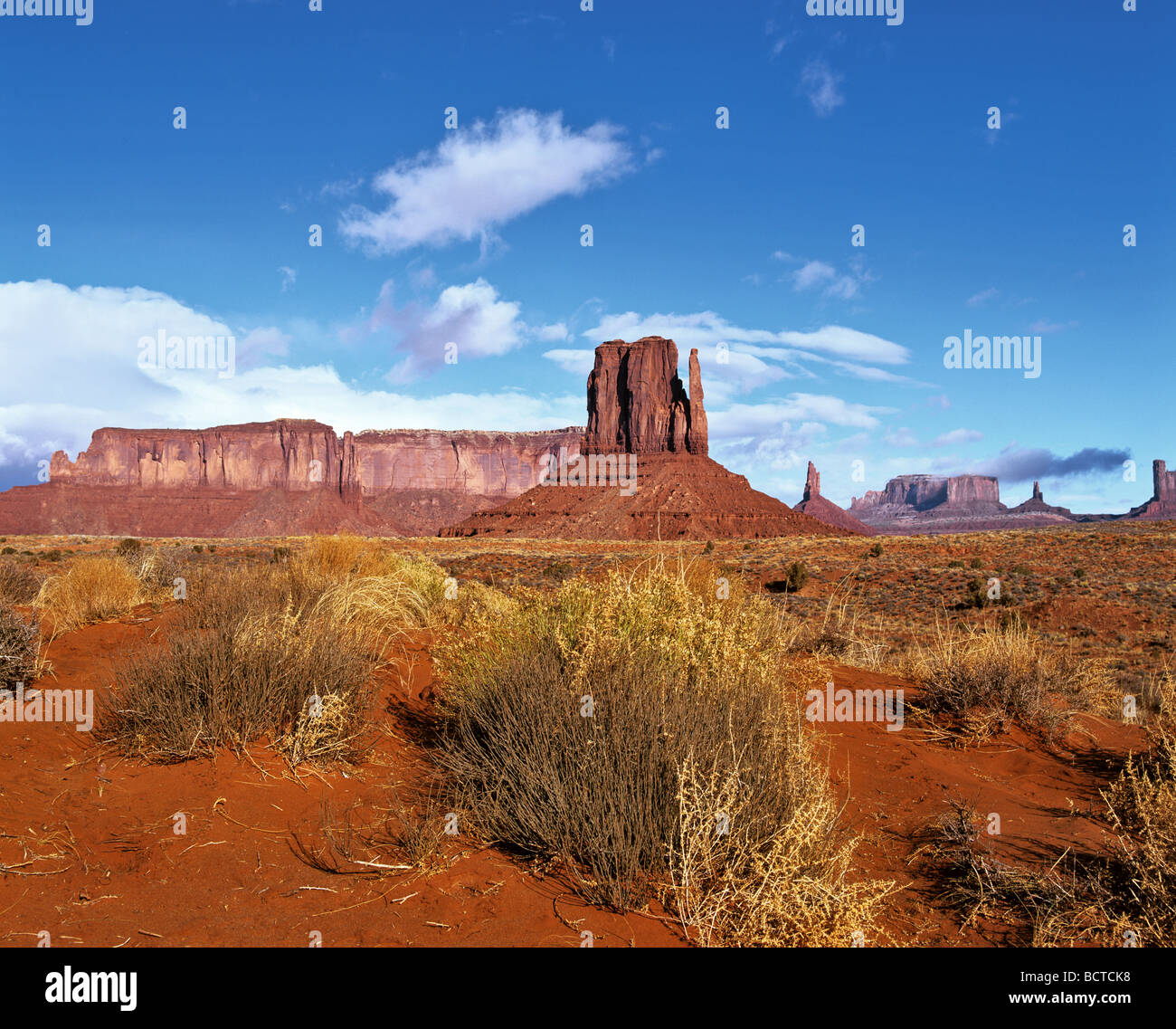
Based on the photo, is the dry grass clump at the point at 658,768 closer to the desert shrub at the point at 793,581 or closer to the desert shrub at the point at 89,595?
the desert shrub at the point at 89,595

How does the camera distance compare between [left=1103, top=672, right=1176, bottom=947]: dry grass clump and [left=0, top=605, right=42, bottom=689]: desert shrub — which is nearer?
[left=1103, top=672, right=1176, bottom=947]: dry grass clump

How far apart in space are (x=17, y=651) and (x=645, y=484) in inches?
3161

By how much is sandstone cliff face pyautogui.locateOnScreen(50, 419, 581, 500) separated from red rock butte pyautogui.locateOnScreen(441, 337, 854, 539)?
4210cm

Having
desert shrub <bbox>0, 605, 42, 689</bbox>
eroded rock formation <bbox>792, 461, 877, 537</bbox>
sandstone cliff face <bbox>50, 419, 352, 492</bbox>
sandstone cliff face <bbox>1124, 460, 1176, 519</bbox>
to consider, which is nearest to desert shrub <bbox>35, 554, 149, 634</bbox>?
desert shrub <bbox>0, 605, 42, 689</bbox>

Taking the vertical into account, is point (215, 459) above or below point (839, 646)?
above

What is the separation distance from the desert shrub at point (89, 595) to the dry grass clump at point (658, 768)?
18.4 feet

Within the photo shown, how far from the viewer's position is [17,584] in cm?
956

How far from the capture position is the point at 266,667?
16.5 feet

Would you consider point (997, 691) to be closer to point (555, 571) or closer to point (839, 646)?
point (839, 646)

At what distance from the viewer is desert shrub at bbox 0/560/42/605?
360 inches

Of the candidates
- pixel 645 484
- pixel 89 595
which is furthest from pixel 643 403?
pixel 89 595

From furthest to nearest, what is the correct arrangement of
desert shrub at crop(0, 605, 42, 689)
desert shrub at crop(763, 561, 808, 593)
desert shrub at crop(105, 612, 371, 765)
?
desert shrub at crop(763, 561, 808, 593)
desert shrub at crop(0, 605, 42, 689)
desert shrub at crop(105, 612, 371, 765)

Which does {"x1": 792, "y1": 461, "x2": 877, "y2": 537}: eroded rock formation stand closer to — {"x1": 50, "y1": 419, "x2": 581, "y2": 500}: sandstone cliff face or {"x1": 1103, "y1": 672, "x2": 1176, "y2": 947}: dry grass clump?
{"x1": 50, "y1": 419, "x2": 581, "y2": 500}: sandstone cliff face
